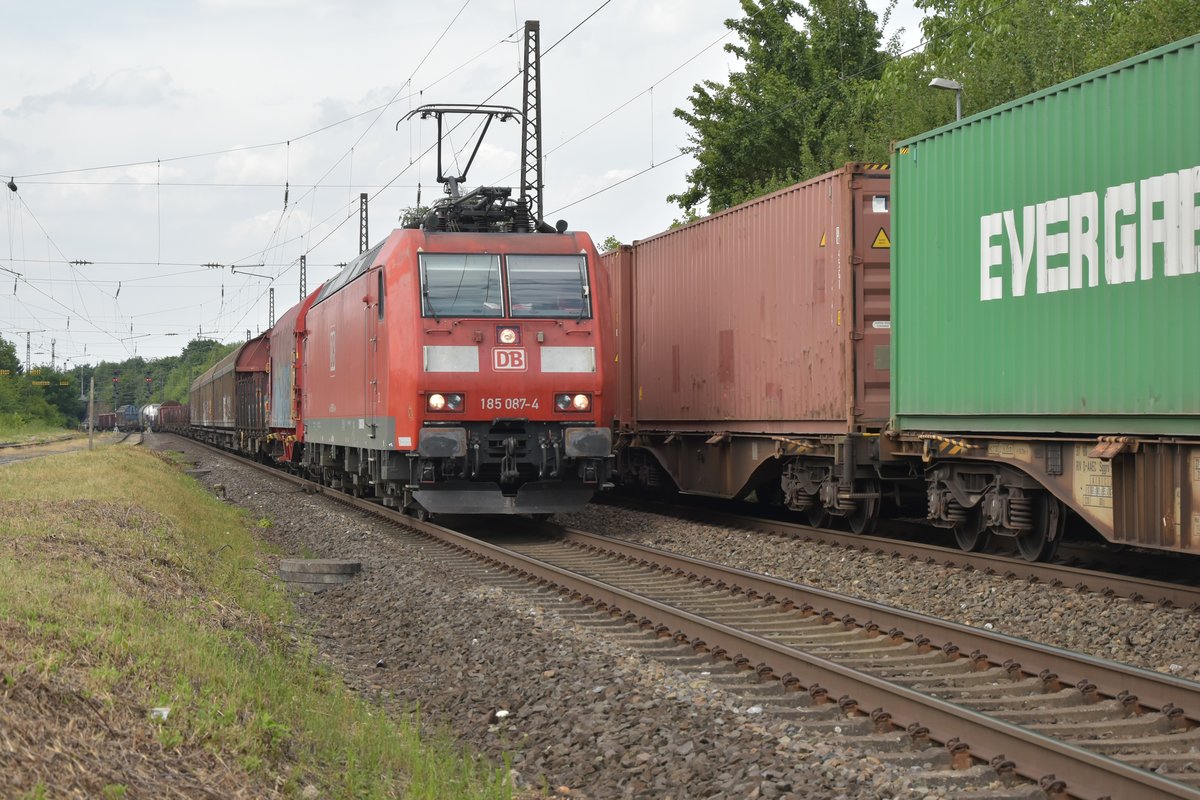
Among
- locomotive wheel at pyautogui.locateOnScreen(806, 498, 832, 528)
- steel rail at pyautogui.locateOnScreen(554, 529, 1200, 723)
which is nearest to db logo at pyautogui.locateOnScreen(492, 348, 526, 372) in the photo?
steel rail at pyautogui.locateOnScreen(554, 529, 1200, 723)

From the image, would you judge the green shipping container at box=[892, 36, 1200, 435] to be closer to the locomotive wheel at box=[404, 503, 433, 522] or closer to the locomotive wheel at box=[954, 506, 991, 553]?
the locomotive wheel at box=[954, 506, 991, 553]

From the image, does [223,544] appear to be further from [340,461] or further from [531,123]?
[531,123]

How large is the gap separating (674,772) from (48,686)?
2622 millimetres

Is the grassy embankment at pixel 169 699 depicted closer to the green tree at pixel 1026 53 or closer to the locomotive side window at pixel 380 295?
the locomotive side window at pixel 380 295

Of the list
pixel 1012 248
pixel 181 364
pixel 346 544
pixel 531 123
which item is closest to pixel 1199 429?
pixel 1012 248

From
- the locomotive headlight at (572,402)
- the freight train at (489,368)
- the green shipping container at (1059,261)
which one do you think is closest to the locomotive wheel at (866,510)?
the green shipping container at (1059,261)

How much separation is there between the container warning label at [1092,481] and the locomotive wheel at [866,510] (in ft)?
12.3

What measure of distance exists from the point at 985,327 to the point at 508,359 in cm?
553

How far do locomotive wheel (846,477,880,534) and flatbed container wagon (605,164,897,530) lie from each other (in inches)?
0.7

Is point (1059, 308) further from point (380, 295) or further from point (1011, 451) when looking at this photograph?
point (380, 295)

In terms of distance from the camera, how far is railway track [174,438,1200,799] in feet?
16.8

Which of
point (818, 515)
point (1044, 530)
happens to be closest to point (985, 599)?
point (1044, 530)

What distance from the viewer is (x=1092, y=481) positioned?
31.4 feet

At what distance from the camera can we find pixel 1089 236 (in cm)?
928
